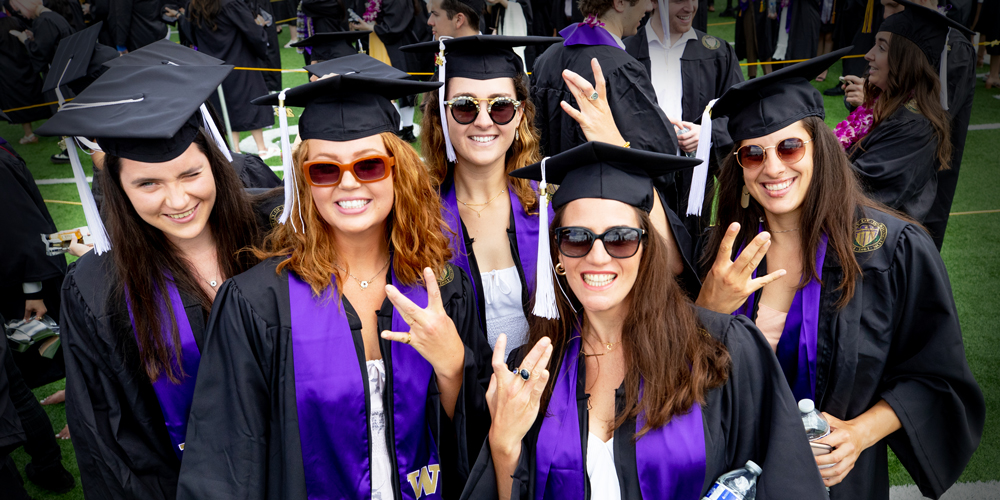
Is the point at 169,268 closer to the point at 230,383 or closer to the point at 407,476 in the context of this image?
the point at 230,383

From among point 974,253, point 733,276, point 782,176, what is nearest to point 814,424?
point 733,276

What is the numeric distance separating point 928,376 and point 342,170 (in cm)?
217

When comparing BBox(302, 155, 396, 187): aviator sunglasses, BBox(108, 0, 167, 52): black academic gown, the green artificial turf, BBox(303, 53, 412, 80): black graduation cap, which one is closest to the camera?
BBox(302, 155, 396, 187): aviator sunglasses

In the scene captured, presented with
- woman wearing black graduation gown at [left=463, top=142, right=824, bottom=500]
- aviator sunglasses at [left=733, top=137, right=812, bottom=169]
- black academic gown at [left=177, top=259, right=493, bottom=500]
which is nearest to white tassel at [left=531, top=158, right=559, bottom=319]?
woman wearing black graduation gown at [left=463, top=142, right=824, bottom=500]

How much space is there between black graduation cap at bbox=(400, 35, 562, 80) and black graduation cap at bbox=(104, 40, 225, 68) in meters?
1.28

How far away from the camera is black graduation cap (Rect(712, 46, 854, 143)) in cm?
236

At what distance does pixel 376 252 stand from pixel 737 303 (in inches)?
51.5

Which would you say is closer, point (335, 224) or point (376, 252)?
point (335, 224)

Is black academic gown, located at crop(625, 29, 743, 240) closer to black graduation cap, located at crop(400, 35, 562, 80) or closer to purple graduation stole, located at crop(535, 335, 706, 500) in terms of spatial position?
black graduation cap, located at crop(400, 35, 562, 80)

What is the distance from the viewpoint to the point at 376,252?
2.45m

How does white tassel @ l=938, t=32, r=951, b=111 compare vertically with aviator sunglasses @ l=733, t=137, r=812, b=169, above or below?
above

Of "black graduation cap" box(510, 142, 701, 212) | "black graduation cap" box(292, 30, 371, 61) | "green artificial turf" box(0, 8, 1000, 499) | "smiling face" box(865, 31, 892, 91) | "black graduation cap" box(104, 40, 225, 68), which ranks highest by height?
"black graduation cap" box(292, 30, 371, 61)

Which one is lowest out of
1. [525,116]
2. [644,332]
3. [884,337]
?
[884,337]

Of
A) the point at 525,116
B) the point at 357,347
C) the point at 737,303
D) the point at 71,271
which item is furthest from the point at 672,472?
the point at 71,271
